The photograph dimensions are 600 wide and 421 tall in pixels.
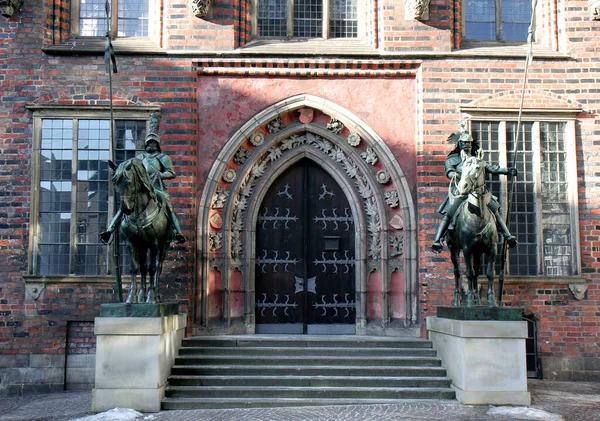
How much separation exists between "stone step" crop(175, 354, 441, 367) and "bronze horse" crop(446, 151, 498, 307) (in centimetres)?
131

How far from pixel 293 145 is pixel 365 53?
80.8 inches

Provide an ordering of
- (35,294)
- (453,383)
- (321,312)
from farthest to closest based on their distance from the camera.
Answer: (321,312), (35,294), (453,383)

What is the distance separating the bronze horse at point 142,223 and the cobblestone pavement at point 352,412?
1722mm

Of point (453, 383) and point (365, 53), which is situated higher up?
point (365, 53)

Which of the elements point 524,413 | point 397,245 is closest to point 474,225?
point 524,413

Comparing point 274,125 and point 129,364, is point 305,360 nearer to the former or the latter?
point 129,364

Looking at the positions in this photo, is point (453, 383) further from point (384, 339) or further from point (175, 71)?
point (175, 71)

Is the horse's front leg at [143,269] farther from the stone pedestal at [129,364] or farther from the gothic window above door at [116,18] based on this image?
the gothic window above door at [116,18]

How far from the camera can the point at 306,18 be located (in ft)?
45.4

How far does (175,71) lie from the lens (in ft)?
42.4

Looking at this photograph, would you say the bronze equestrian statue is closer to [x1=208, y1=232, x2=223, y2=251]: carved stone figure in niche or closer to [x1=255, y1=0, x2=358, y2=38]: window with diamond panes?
[x1=255, y1=0, x2=358, y2=38]: window with diamond panes

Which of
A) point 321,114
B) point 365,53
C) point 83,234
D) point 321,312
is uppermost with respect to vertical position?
point 365,53

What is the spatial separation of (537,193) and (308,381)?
17.4ft

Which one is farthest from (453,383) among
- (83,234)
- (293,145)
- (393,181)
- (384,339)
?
(83,234)
